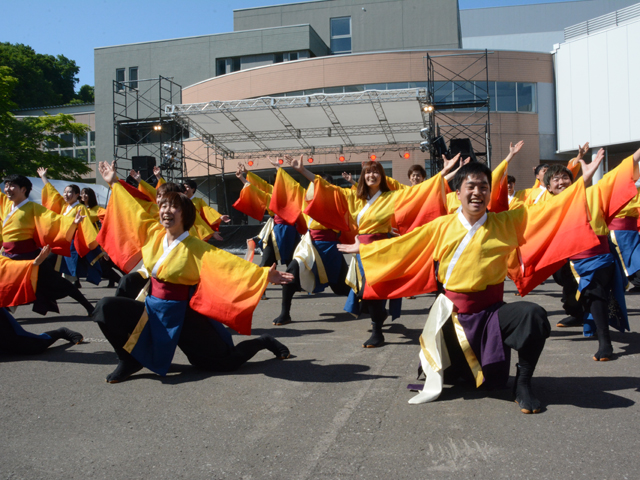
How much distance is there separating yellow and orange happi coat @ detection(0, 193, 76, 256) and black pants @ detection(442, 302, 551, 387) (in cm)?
410

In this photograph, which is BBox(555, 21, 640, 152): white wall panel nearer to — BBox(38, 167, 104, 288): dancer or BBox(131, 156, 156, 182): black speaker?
BBox(131, 156, 156, 182): black speaker

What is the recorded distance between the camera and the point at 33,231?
5.75 m

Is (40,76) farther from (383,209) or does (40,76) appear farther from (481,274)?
(481,274)

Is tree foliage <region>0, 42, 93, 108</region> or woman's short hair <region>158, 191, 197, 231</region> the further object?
tree foliage <region>0, 42, 93, 108</region>

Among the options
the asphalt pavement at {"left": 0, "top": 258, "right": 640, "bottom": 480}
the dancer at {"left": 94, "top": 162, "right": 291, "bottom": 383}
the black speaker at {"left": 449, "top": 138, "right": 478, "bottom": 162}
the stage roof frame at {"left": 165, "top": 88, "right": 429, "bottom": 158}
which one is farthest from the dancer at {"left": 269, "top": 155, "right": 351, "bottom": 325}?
the stage roof frame at {"left": 165, "top": 88, "right": 429, "bottom": 158}

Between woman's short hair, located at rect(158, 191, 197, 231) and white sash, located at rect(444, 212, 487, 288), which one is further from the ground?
woman's short hair, located at rect(158, 191, 197, 231)

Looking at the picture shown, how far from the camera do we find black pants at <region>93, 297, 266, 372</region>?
11.8 feet

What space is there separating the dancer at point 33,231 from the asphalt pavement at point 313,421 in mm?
1361

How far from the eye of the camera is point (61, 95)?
1900 inches

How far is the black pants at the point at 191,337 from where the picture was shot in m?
3.61

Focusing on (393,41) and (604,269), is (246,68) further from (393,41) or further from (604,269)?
(604,269)

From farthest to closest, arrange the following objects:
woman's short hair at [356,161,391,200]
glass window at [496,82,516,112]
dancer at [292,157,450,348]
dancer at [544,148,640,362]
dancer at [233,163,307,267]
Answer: glass window at [496,82,516,112]
dancer at [233,163,307,267]
dancer at [292,157,450,348]
woman's short hair at [356,161,391,200]
dancer at [544,148,640,362]

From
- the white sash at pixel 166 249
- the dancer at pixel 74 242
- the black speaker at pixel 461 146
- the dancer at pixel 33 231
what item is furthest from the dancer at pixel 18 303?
the black speaker at pixel 461 146

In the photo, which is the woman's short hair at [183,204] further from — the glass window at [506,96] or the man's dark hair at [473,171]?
the glass window at [506,96]
